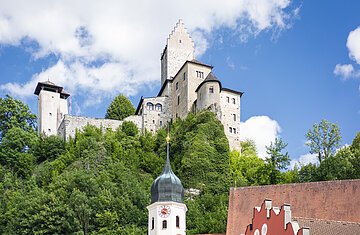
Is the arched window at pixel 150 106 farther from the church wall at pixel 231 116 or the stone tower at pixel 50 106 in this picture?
the stone tower at pixel 50 106

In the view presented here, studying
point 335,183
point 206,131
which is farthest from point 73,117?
point 335,183

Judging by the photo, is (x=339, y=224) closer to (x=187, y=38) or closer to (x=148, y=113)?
(x=148, y=113)

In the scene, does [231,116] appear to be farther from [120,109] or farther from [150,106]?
[120,109]

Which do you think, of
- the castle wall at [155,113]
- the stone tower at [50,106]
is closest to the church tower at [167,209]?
the castle wall at [155,113]

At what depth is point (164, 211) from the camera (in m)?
41.9

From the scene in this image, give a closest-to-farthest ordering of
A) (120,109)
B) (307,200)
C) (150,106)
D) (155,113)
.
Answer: (307,200) < (155,113) < (150,106) < (120,109)

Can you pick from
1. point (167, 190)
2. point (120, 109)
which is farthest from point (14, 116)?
point (167, 190)

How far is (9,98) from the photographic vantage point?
263ft

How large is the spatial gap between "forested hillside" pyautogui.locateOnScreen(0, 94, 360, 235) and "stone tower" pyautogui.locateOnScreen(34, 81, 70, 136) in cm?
187

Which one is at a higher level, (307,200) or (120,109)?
(120,109)

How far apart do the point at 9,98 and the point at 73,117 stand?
9.23 m

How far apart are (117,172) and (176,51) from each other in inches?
1326

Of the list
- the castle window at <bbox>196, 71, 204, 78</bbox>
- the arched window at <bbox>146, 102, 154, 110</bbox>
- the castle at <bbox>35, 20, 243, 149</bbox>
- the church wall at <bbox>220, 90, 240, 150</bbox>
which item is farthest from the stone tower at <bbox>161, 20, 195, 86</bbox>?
the church wall at <bbox>220, 90, 240, 150</bbox>

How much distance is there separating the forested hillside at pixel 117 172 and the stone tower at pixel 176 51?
48.6ft
